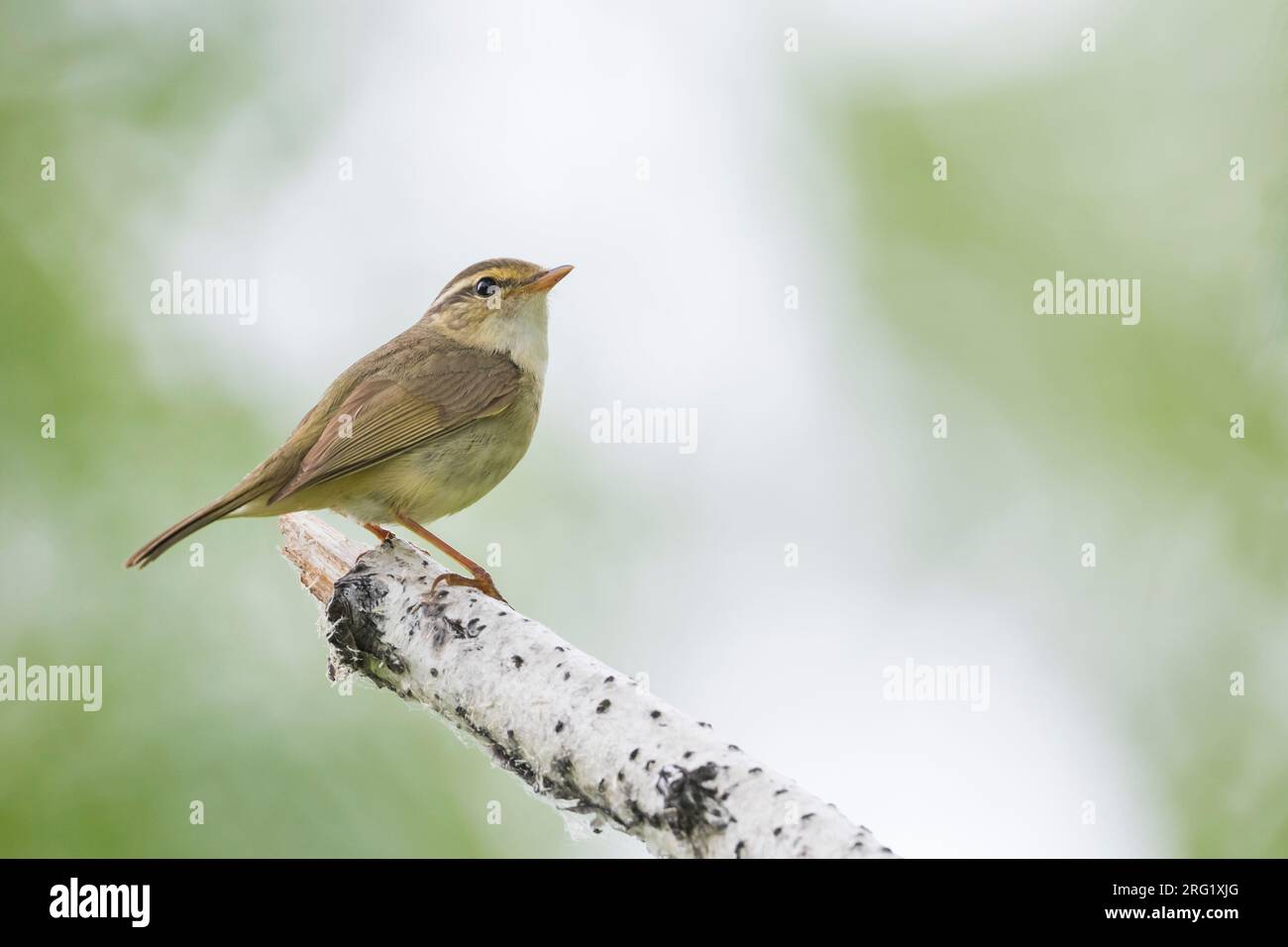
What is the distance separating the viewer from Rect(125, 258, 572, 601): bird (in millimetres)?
5348

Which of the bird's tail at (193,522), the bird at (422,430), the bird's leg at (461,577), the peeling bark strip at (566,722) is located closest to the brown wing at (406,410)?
the bird at (422,430)

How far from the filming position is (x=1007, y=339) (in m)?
9.02

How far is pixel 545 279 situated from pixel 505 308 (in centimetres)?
26

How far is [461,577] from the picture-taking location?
4.73 m

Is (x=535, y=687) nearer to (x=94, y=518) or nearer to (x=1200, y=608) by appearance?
(x=94, y=518)

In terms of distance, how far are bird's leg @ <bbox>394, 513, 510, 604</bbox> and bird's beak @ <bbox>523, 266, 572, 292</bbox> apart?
140 centimetres

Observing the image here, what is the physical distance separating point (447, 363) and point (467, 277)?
2.45ft

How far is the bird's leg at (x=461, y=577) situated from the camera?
4.61 meters
